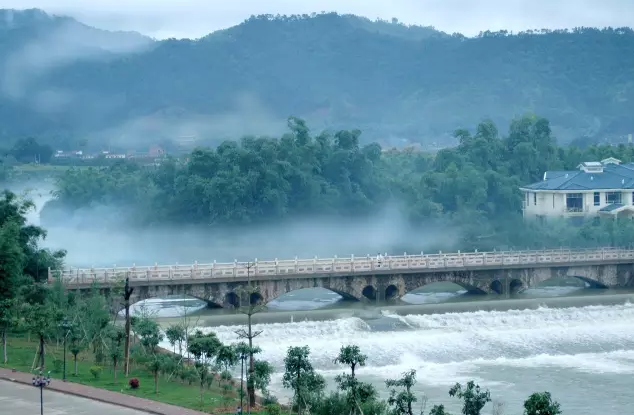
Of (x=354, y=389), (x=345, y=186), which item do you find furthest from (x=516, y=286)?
(x=345, y=186)

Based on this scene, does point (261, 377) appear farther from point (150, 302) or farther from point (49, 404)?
point (150, 302)

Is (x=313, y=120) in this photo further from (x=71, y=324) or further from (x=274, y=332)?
(x=71, y=324)

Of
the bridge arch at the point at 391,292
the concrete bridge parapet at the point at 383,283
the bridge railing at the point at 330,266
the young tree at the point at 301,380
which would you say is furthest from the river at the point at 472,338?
the young tree at the point at 301,380

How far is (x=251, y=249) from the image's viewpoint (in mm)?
88938

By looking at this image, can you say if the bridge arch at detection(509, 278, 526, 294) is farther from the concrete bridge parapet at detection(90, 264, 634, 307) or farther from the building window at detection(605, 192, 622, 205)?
the building window at detection(605, 192, 622, 205)

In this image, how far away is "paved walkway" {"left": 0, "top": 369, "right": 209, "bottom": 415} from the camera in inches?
1495

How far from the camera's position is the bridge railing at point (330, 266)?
5956 centimetres

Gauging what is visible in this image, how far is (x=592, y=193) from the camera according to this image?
276 feet

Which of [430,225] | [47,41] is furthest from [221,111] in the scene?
[430,225]

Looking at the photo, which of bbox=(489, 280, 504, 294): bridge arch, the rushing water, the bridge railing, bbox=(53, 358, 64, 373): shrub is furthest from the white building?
bbox=(53, 358, 64, 373): shrub

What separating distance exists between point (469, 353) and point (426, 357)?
2.17 meters

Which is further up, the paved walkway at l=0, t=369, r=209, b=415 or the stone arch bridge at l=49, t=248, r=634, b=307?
the stone arch bridge at l=49, t=248, r=634, b=307

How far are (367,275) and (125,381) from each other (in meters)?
23.0

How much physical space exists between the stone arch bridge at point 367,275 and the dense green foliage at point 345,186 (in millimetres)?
13424
